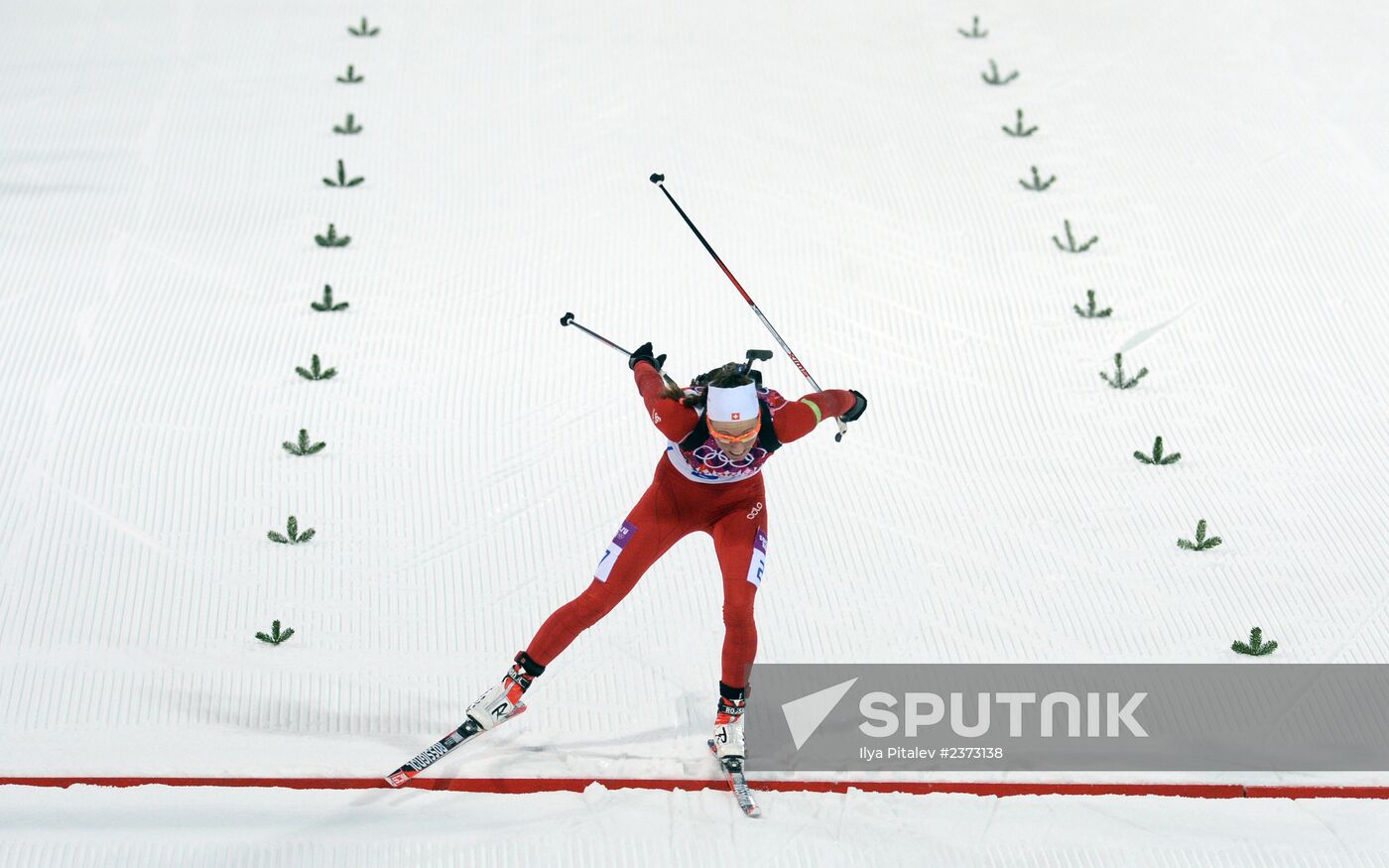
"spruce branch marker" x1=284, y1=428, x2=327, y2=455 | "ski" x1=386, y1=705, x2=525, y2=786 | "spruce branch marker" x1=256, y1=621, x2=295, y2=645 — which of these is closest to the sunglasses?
"ski" x1=386, y1=705, x2=525, y2=786

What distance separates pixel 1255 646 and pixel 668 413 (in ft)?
7.62

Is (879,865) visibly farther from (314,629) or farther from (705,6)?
(705,6)

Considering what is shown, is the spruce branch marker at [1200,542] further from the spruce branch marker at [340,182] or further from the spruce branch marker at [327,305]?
the spruce branch marker at [340,182]

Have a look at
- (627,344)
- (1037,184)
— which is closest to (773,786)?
(627,344)

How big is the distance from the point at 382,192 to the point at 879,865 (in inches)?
212

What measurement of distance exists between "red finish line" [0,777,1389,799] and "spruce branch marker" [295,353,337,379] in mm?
2522

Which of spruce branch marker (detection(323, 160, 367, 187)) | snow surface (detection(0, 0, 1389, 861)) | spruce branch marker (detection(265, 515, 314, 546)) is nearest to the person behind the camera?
snow surface (detection(0, 0, 1389, 861))

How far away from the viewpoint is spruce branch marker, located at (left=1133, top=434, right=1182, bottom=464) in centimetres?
616

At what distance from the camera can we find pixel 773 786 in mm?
4520

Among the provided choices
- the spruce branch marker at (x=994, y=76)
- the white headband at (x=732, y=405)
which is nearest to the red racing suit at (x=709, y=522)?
the white headband at (x=732, y=405)

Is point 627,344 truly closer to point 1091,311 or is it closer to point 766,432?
point 1091,311

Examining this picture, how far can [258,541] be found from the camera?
5641 mm

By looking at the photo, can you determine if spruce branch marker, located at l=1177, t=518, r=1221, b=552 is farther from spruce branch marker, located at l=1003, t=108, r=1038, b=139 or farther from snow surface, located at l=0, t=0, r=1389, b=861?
spruce branch marker, located at l=1003, t=108, r=1038, b=139

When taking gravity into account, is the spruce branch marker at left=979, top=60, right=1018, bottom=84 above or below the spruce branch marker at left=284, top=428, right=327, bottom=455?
above
